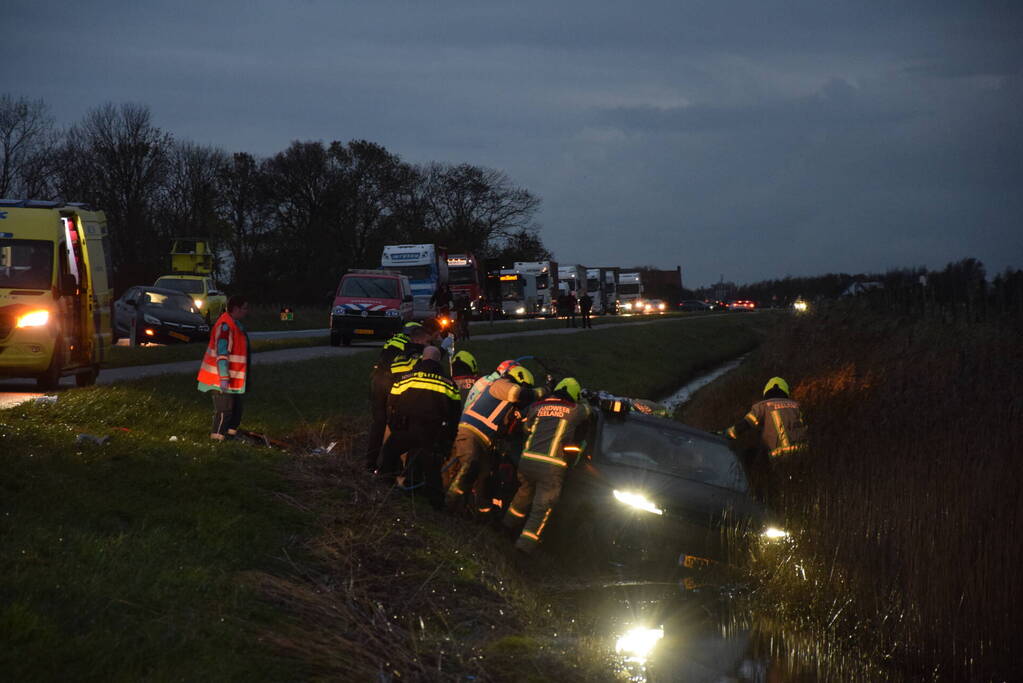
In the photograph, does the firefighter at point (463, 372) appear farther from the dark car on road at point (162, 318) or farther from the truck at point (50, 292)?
the dark car on road at point (162, 318)

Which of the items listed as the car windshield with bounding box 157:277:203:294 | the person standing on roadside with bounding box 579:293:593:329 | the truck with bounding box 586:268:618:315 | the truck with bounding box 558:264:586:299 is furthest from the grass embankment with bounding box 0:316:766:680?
the truck with bounding box 586:268:618:315

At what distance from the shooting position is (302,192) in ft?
251

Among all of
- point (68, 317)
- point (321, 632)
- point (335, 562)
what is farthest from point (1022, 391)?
point (68, 317)

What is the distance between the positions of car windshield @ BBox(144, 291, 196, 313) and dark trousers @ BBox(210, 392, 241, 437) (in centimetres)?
2075

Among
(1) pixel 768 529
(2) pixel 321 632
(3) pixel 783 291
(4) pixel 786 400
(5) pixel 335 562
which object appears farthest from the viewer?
(3) pixel 783 291

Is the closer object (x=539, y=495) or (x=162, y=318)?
Result: (x=539, y=495)

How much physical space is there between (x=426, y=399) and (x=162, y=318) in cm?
2282

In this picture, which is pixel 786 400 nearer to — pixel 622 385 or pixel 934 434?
pixel 934 434

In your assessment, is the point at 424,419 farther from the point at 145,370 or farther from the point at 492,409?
the point at 145,370

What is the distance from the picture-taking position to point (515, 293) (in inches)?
2729

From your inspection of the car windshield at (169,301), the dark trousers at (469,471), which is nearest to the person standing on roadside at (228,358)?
the dark trousers at (469,471)

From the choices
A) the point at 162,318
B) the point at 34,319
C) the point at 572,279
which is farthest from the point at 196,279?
the point at 572,279

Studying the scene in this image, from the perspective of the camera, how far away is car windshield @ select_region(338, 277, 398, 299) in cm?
3359

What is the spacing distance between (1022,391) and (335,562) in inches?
388
